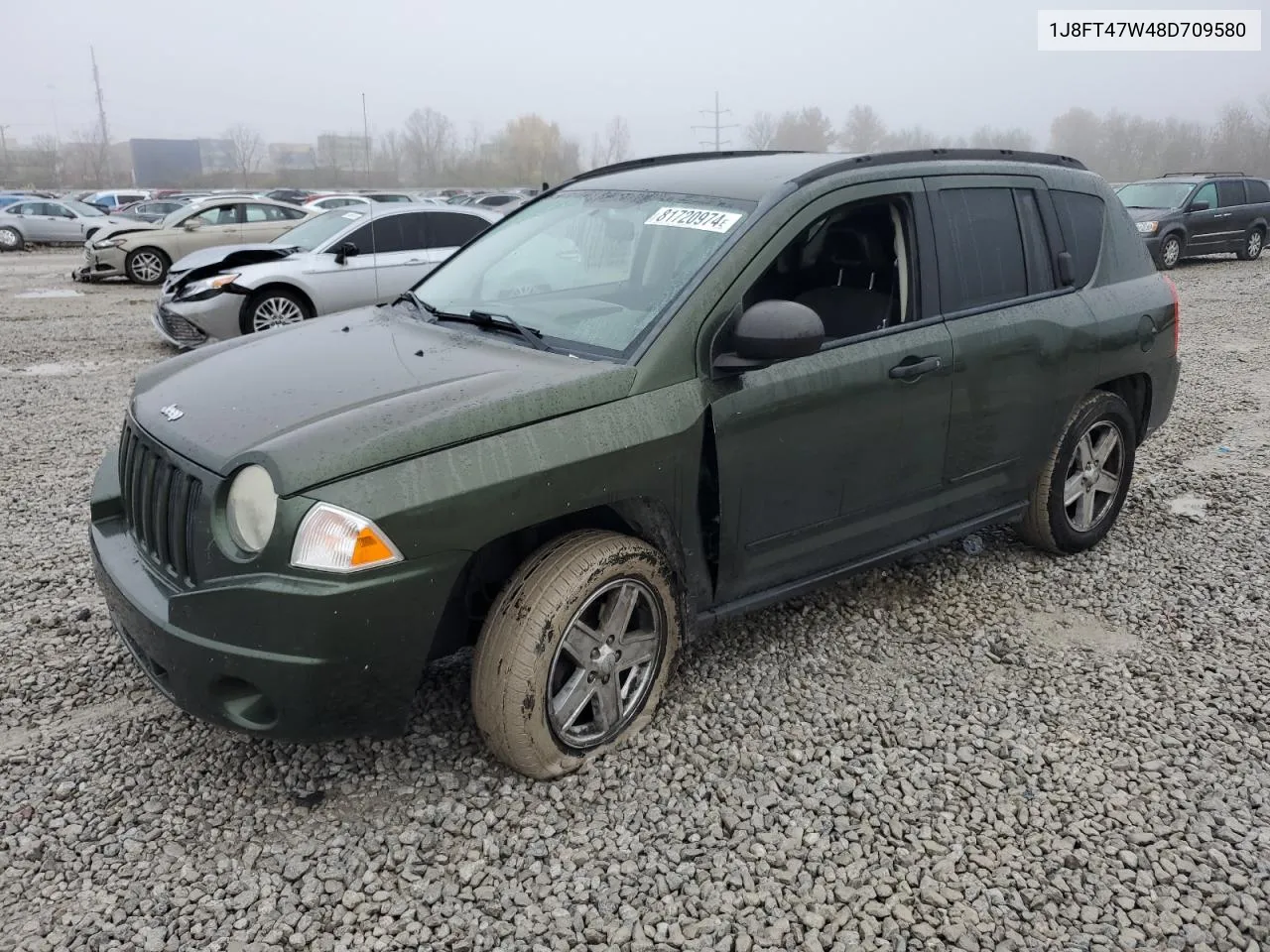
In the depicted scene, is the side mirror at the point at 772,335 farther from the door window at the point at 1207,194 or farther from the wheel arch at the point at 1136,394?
the door window at the point at 1207,194

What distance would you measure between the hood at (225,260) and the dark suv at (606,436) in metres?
6.80

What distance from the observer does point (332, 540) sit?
245 cm

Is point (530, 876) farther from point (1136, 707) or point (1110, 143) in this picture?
point (1110, 143)

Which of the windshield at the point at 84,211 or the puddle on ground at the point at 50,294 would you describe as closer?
the puddle on ground at the point at 50,294

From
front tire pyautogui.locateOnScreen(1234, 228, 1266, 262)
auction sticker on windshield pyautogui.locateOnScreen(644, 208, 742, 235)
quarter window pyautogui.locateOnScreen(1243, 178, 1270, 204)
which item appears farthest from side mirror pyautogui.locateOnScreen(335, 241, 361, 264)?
quarter window pyautogui.locateOnScreen(1243, 178, 1270, 204)

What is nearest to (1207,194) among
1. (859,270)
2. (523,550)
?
(859,270)

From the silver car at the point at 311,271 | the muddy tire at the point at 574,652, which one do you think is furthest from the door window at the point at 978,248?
the silver car at the point at 311,271

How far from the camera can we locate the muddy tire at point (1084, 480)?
4387 millimetres

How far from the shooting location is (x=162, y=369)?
3.54 meters

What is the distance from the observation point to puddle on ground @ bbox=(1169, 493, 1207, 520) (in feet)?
17.6

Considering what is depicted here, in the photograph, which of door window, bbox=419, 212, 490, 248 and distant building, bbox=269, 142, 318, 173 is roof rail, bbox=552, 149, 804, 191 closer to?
door window, bbox=419, 212, 490, 248

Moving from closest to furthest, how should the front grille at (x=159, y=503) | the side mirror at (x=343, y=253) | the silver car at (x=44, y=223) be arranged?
the front grille at (x=159, y=503) → the side mirror at (x=343, y=253) → the silver car at (x=44, y=223)

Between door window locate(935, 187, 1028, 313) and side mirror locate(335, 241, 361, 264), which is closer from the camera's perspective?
door window locate(935, 187, 1028, 313)

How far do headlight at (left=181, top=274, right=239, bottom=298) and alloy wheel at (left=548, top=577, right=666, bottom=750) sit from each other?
7.74 meters
